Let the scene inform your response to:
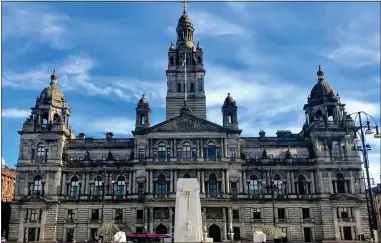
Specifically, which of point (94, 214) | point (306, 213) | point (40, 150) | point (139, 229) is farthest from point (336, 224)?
point (40, 150)

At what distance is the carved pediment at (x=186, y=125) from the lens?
64.2 metres

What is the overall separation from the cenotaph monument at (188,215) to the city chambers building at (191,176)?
29.6 m

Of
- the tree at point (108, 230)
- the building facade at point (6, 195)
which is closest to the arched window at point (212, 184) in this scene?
the tree at point (108, 230)

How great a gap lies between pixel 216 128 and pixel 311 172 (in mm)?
16236

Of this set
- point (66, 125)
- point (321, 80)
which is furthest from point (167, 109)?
point (321, 80)

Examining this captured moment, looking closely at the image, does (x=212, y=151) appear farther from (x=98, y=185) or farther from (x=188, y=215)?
(x=188, y=215)

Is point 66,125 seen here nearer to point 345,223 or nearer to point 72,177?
point 72,177

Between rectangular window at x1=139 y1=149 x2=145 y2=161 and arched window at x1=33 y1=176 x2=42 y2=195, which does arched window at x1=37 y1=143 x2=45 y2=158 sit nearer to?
arched window at x1=33 y1=176 x2=42 y2=195

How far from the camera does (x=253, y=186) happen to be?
209ft

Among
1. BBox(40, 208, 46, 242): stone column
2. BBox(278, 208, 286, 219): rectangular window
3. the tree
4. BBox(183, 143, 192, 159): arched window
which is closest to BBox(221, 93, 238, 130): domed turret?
BBox(183, 143, 192, 159): arched window

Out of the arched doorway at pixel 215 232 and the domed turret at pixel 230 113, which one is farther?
the domed turret at pixel 230 113

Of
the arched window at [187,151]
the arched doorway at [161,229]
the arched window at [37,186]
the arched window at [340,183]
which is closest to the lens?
the arched doorway at [161,229]

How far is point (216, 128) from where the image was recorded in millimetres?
64188

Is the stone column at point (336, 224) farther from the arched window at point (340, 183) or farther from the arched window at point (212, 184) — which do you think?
the arched window at point (212, 184)
